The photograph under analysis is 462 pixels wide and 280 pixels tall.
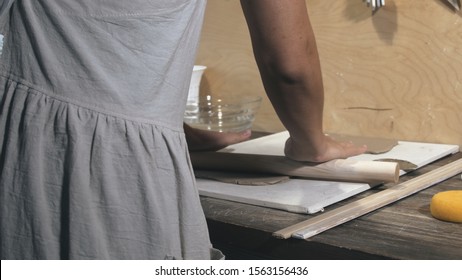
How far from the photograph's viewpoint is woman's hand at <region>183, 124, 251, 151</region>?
140 centimetres

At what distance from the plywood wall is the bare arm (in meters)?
0.40

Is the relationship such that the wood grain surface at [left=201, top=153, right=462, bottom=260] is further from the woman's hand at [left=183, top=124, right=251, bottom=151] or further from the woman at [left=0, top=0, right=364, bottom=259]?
the woman's hand at [left=183, top=124, right=251, bottom=151]

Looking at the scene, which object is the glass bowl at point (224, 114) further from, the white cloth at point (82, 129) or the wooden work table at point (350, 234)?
the white cloth at point (82, 129)

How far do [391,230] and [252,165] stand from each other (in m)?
0.38

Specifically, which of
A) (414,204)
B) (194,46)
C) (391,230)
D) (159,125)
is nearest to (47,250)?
(159,125)

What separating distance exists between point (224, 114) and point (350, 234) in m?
0.86

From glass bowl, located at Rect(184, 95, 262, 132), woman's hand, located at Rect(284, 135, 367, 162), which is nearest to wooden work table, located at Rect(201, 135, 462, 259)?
woman's hand, located at Rect(284, 135, 367, 162)

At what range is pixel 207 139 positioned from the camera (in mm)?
1423

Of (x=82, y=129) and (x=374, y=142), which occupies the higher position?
(x=82, y=129)

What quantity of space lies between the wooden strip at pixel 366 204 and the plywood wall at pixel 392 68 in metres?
0.22

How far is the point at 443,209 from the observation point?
93 cm

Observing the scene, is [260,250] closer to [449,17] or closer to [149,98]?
[149,98]

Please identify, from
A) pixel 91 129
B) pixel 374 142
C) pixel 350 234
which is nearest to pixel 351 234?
pixel 350 234

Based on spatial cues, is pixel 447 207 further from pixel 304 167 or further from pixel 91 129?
pixel 91 129
